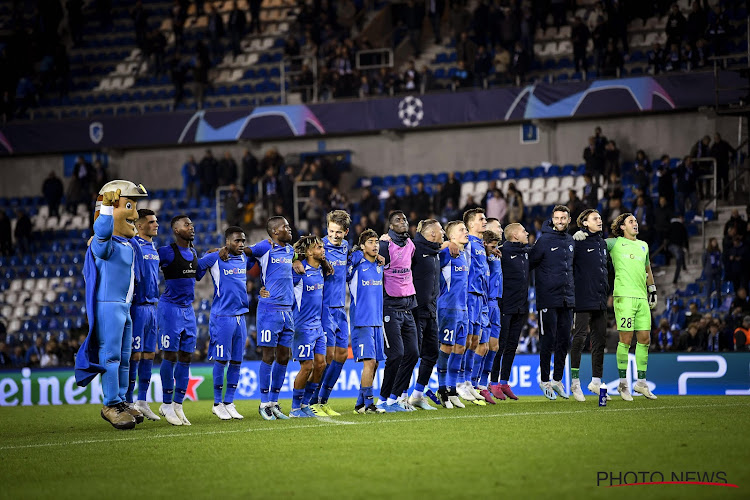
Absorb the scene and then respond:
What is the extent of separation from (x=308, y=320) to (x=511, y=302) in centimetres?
335

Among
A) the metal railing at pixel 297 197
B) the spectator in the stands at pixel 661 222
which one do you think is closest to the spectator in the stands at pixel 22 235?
the metal railing at pixel 297 197

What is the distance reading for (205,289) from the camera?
90.8 feet

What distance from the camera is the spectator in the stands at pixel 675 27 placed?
2447 cm

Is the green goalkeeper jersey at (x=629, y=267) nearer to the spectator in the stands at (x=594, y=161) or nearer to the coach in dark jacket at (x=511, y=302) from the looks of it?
the coach in dark jacket at (x=511, y=302)

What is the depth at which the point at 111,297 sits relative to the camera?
A: 11.2m

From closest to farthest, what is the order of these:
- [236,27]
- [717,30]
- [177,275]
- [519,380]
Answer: [177,275]
[519,380]
[717,30]
[236,27]

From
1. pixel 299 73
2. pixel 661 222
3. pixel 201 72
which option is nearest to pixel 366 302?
pixel 661 222

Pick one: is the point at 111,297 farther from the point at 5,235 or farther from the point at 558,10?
the point at 5,235

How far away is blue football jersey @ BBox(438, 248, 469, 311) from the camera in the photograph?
13945mm

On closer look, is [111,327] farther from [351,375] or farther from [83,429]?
[351,375]

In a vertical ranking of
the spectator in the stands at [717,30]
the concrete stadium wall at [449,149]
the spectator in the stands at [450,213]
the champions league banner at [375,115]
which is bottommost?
the spectator in the stands at [450,213]

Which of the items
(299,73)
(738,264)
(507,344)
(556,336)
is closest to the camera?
(556,336)

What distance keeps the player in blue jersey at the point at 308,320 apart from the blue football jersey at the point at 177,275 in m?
1.27

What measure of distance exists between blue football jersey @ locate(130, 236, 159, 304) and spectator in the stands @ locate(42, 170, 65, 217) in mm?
18758
